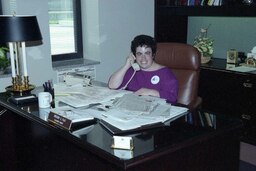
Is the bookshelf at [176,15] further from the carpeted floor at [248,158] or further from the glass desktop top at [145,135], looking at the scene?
the glass desktop top at [145,135]

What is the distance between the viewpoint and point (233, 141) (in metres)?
1.59

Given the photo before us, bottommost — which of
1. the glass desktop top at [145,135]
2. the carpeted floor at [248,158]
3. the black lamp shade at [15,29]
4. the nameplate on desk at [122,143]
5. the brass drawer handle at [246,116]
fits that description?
the carpeted floor at [248,158]

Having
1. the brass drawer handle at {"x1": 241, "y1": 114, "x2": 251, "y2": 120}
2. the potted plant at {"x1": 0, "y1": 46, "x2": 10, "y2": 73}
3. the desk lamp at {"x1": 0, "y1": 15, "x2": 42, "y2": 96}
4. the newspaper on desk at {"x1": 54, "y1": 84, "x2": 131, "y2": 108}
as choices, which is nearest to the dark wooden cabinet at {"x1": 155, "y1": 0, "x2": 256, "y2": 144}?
the brass drawer handle at {"x1": 241, "y1": 114, "x2": 251, "y2": 120}

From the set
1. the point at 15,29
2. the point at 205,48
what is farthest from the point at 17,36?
the point at 205,48

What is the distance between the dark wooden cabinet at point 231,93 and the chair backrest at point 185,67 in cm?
85

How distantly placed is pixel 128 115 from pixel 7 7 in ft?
7.07

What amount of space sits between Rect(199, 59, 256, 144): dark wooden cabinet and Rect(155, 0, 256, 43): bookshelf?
0.59 meters

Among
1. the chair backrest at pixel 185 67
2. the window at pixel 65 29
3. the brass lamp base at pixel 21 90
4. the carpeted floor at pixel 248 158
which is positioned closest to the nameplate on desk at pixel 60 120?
the brass lamp base at pixel 21 90

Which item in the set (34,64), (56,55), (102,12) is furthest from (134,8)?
(34,64)

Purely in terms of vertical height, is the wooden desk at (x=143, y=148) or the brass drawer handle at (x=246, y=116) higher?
the wooden desk at (x=143, y=148)

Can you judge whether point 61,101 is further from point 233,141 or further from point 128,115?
point 233,141

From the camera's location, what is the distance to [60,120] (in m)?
1.55

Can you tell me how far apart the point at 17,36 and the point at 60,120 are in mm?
847

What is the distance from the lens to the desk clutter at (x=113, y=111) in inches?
59.7
